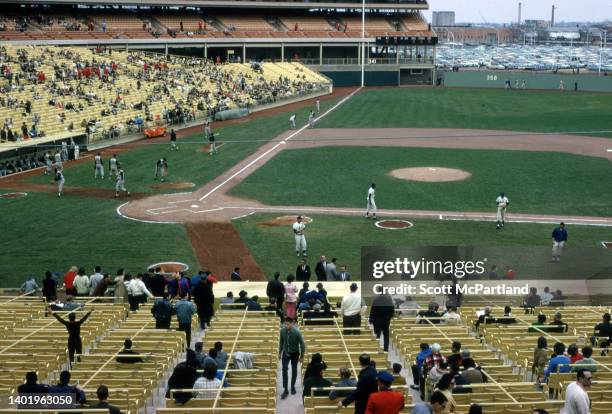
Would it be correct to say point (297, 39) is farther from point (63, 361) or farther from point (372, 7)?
point (63, 361)

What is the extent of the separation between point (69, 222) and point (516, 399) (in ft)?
75.5

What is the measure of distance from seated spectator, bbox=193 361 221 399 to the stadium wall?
89984 millimetres

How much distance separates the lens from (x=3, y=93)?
160ft

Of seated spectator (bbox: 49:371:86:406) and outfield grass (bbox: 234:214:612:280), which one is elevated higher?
seated spectator (bbox: 49:371:86:406)

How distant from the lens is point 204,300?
1633 centimetres

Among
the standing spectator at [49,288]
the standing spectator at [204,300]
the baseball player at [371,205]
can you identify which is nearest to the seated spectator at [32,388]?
the standing spectator at [204,300]

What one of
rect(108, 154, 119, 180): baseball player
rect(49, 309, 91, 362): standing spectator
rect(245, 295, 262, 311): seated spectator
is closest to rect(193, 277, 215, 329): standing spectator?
rect(245, 295, 262, 311): seated spectator

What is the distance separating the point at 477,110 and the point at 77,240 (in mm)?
50161

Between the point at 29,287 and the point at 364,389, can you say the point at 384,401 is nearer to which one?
the point at 364,389

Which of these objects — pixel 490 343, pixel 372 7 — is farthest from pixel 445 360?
pixel 372 7

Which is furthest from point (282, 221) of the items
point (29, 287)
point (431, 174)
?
point (431, 174)

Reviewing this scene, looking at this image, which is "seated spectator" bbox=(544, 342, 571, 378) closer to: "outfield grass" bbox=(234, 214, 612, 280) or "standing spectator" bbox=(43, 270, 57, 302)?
"outfield grass" bbox=(234, 214, 612, 280)

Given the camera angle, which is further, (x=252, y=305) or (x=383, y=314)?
(x=252, y=305)

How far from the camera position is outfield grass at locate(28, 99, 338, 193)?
36844mm
